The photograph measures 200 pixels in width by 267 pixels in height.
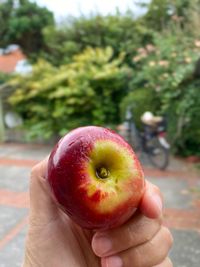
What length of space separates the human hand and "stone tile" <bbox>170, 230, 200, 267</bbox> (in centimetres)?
192

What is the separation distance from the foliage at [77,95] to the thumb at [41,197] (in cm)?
512

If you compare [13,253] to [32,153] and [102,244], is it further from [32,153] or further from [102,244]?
[32,153]

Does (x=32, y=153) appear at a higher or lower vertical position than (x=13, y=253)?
lower

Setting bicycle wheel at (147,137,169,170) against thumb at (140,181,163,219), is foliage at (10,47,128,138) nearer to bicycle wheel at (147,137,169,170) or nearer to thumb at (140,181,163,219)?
bicycle wheel at (147,137,169,170)

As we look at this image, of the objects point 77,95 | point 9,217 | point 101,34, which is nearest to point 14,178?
point 9,217

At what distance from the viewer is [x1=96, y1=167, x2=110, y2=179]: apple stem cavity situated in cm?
83

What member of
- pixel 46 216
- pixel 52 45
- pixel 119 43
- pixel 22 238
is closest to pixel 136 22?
pixel 119 43

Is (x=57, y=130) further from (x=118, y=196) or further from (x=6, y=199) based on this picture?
(x=118, y=196)

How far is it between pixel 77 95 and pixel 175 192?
2954mm

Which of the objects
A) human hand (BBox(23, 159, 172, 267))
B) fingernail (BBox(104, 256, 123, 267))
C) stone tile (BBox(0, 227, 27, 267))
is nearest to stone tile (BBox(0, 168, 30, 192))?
stone tile (BBox(0, 227, 27, 267))

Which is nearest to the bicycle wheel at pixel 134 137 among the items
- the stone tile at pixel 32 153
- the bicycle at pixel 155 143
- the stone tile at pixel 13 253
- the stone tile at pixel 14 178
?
the bicycle at pixel 155 143

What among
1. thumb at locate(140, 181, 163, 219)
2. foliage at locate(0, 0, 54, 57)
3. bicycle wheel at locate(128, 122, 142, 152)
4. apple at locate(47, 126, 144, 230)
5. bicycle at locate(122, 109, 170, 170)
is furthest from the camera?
foliage at locate(0, 0, 54, 57)

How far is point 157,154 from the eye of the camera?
526 centimetres

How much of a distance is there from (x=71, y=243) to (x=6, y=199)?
341 centimetres
